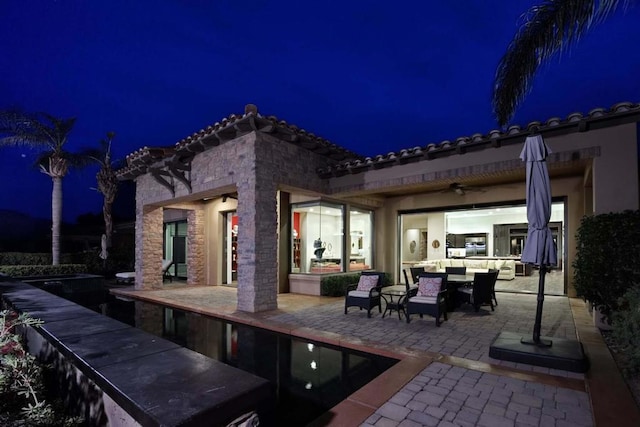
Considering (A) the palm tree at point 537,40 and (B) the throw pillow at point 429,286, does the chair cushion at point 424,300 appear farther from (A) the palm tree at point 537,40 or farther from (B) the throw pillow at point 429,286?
(A) the palm tree at point 537,40

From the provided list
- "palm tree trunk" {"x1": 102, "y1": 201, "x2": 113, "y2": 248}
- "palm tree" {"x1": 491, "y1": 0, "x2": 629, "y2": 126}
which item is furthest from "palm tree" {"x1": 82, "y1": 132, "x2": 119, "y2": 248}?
"palm tree" {"x1": 491, "y1": 0, "x2": 629, "y2": 126}

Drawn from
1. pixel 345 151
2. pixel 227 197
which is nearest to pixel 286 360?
pixel 345 151

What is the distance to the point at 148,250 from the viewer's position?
41.4 feet

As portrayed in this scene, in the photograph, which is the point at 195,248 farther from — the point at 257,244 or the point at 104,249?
the point at 257,244

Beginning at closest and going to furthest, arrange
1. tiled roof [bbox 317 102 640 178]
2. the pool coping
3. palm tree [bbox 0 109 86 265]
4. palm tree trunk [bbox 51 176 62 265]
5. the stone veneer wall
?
1. the pool coping
2. tiled roof [bbox 317 102 640 178]
3. the stone veneer wall
4. palm tree [bbox 0 109 86 265]
5. palm tree trunk [bbox 51 176 62 265]

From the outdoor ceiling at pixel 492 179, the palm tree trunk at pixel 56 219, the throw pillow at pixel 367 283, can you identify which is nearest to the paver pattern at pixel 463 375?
the throw pillow at pixel 367 283

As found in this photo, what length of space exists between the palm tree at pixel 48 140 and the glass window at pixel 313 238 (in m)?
12.1

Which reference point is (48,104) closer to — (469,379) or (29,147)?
(29,147)

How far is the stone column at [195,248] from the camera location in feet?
44.3

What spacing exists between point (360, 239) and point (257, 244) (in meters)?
5.27

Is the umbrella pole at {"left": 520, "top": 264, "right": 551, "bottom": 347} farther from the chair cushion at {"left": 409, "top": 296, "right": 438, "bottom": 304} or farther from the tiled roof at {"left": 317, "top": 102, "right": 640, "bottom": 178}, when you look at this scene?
the tiled roof at {"left": 317, "top": 102, "right": 640, "bottom": 178}

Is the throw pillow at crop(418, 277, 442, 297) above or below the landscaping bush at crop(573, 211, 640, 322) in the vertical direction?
below

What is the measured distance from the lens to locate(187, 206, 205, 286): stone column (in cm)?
1350

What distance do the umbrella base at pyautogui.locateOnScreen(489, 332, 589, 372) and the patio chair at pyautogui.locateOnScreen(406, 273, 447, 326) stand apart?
1572mm
